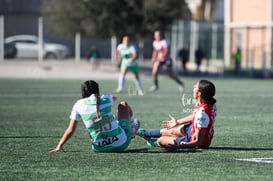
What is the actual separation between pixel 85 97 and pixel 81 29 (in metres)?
43.8

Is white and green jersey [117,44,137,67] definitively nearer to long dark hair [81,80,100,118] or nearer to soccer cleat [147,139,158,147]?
soccer cleat [147,139,158,147]

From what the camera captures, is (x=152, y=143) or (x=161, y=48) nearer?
(x=152, y=143)

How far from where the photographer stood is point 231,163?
1202 cm

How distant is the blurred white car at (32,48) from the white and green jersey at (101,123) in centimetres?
4561

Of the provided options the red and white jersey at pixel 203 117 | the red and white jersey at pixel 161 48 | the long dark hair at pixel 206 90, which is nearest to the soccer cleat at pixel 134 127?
the red and white jersey at pixel 203 117


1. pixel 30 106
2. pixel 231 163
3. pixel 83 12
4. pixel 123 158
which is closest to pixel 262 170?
pixel 231 163

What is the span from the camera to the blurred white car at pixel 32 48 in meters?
59.3

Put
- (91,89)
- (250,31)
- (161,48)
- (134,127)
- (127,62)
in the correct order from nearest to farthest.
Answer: (91,89) < (134,127) < (127,62) < (161,48) < (250,31)

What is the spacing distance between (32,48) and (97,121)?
4706 centimetres

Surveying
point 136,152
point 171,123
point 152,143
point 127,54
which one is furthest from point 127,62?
point 136,152

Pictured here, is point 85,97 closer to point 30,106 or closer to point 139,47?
point 30,106

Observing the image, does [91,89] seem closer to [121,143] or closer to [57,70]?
[121,143]

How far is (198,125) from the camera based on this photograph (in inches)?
527

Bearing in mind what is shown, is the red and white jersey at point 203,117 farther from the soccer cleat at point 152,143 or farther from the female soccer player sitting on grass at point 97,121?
the female soccer player sitting on grass at point 97,121
